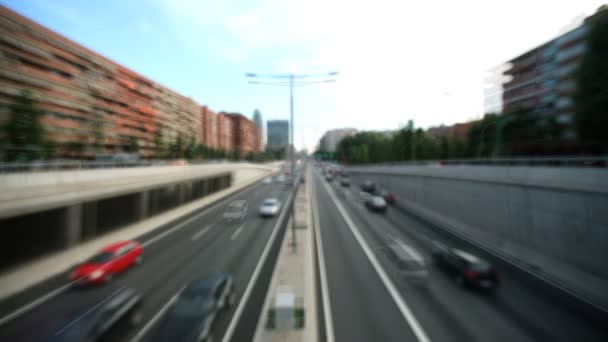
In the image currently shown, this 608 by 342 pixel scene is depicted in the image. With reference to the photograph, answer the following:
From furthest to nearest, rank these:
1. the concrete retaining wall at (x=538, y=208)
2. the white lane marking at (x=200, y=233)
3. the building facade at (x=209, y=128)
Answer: the building facade at (x=209, y=128)
the white lane marking at (x=200, y=233)
the concrete retaining wall at (x=538, y=208)

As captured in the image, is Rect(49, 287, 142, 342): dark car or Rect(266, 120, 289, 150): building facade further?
Rect(266, 120, 289, 150): building facade

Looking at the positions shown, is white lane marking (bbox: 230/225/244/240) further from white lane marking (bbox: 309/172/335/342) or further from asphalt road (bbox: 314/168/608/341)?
asphalt road (bbox: 314/168/608/341)

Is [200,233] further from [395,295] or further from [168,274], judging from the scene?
[395,295]

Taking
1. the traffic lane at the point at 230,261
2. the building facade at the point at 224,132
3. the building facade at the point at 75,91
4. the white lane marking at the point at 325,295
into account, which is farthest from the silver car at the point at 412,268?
the building facade at the point at 224,132

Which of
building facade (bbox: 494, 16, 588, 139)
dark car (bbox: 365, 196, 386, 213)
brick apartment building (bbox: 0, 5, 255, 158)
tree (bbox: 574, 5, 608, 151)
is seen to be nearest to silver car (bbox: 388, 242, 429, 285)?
tree (bbox: 574, 5, 608, 151)

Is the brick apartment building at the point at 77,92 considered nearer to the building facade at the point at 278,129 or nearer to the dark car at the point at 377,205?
the building facade at the point at 278,129

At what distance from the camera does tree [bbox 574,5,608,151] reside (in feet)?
41.2

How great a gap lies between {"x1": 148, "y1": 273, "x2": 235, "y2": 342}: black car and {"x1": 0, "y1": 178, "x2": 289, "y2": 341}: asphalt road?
0.71 metres

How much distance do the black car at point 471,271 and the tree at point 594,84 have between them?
1037 cm

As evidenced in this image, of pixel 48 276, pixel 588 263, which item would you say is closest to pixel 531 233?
pixel 588 263

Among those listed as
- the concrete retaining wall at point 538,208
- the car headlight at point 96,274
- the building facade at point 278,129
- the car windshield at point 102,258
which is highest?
the building facade at point 278,129

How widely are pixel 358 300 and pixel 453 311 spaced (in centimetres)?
387

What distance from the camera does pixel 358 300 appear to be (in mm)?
10227

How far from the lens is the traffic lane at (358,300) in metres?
8.31
